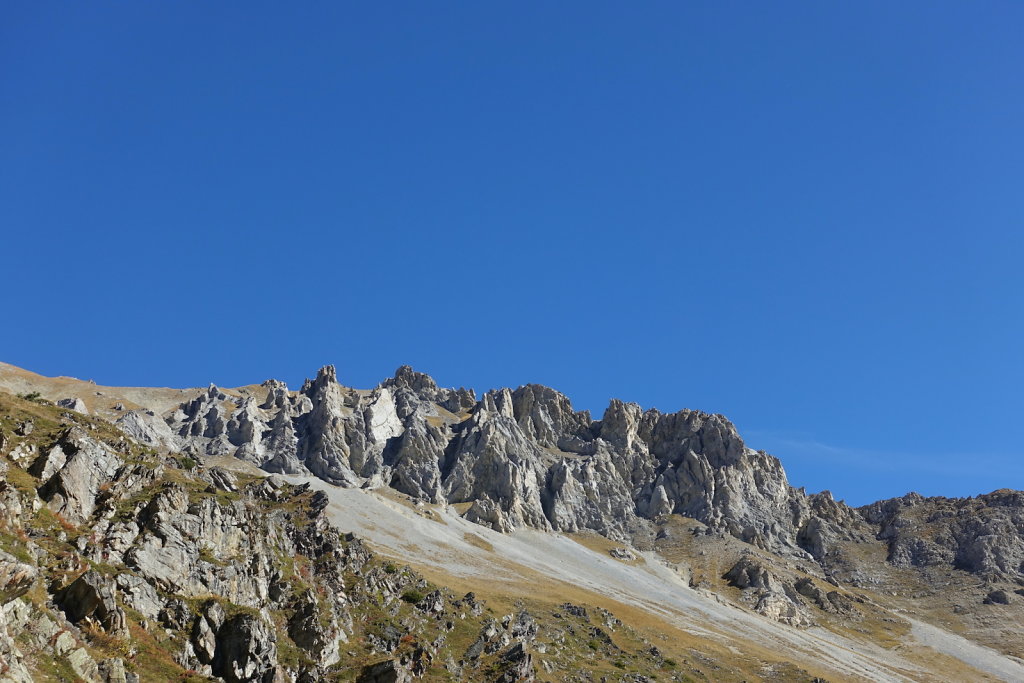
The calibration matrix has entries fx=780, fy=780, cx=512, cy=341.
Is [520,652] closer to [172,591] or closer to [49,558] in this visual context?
[172,591]

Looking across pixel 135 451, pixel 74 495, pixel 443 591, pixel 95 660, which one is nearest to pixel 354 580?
pixel 443 591

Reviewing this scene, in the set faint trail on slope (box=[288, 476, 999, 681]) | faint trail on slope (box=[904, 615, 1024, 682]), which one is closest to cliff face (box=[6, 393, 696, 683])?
faint trail on slope (box=[288, 476, 999, 681])

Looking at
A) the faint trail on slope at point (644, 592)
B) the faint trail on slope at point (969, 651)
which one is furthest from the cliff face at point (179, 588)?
the faint trail on slope at point (969, 651)

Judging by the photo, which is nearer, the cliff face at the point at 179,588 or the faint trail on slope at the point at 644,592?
the cliff face at the point at 179,588

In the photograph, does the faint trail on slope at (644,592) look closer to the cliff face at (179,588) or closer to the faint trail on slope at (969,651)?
the faint trail on slope at (969,651)

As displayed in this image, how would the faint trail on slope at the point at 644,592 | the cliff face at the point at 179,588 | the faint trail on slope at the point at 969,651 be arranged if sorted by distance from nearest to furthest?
the cliff face at the point at 179,588 → the faint trail on slope at the point at 644,592 → the faint trail on slope at the point at 969,651

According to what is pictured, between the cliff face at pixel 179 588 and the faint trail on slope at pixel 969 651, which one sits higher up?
the faint trail on slope at pixel 969 651

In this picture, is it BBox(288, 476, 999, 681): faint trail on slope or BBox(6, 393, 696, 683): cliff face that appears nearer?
BBox(6, 393, 696, 683): cliff face

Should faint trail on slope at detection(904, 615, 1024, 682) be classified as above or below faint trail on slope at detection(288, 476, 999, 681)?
above

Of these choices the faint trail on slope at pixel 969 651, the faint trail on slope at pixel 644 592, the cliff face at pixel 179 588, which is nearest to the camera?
the cliff face at pixel 179 588

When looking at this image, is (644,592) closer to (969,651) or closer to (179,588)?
(969,651)

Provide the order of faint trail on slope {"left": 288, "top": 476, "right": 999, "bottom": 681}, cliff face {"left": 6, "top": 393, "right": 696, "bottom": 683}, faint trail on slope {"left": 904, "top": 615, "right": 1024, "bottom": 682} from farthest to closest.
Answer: faint trail on slope {"left": 904, "top": 615, "right": 1024, "bottom": 682} → faint trail on slope {"left": 288, "top": 476, "right": 999, "bottom": 681} → cliff face {"left": 6, "top": 393, "right": 696, "bottom": 683}

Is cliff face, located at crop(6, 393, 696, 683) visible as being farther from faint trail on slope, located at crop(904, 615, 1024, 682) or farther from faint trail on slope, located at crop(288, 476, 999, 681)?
faint trail on slope, located at crop(904, 615, 1024, 682)

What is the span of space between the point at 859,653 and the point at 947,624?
52020 mm
